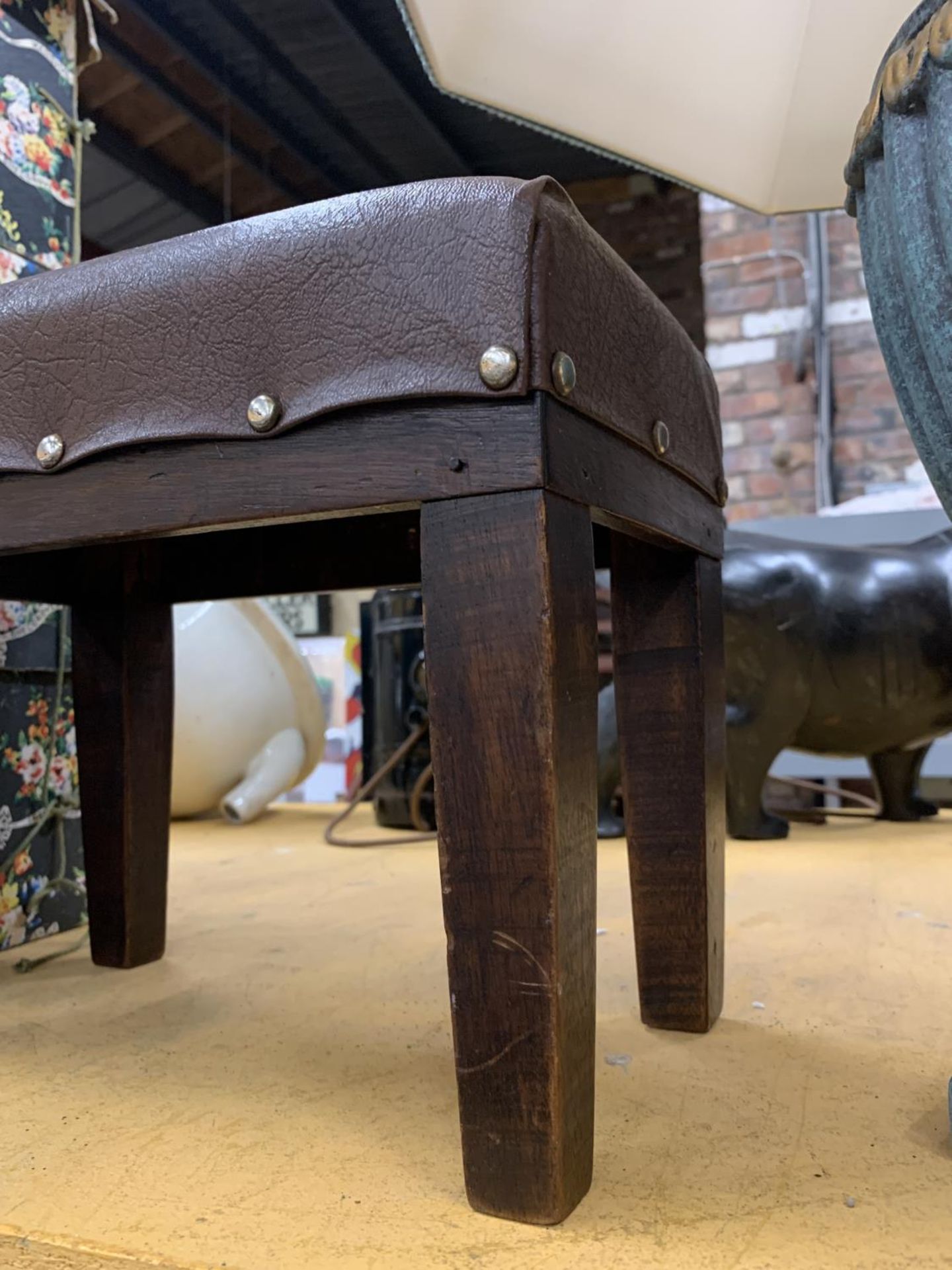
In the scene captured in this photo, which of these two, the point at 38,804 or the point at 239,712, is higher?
the point at 239,712

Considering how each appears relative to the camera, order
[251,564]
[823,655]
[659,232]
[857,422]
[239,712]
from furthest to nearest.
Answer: [659,232] < [857,422] < [239,712] < [823,655] < [251,564]

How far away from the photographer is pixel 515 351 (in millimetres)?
450

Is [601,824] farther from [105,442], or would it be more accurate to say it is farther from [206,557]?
[105,442]

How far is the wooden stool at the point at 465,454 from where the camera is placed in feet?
1.49

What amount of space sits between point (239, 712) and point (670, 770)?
1449mm

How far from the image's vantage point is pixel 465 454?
463 millimetres

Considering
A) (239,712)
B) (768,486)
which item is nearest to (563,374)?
(239,712)

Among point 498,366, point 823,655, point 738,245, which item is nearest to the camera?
point 498,366

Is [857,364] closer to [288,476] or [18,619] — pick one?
[18,619]

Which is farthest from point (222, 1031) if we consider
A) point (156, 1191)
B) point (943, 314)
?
point (943, 314)

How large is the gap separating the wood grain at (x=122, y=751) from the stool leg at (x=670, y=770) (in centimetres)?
44

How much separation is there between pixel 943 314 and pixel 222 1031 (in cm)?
65

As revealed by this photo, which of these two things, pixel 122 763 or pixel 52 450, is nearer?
pixel 52 450

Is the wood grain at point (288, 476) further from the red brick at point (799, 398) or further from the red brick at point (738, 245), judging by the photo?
the red brick at point (738, 245)
